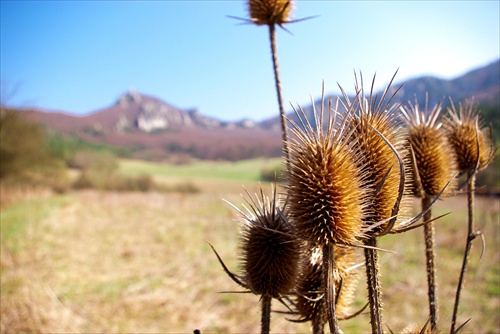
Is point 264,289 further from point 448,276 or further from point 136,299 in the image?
point 448,276

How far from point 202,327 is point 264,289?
650cm

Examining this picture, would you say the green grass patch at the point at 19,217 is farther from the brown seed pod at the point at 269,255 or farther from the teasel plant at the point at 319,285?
the teasel plant at the point at 319,285

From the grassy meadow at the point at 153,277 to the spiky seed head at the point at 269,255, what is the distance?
0.38m

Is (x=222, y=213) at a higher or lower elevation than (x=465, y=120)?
lower

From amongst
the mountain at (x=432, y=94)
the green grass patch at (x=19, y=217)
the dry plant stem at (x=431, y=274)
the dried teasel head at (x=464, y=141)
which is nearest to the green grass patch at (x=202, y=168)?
the green grass patch at (x=19, y=217)

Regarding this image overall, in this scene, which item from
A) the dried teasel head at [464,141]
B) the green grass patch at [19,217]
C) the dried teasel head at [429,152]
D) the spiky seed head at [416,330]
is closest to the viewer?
the spiky seed head at [416,330]

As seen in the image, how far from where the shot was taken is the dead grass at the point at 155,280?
6.49m

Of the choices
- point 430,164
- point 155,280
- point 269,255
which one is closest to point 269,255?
point 269,255

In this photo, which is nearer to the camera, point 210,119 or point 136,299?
point 136,299

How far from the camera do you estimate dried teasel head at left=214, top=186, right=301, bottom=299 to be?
53.2 inches

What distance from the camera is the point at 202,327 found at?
7074 mm

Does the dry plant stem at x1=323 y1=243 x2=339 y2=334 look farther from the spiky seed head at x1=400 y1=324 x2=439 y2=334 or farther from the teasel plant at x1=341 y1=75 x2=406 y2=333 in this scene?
the spiky seed head at x1=400 y1=324 x2=439 y2=334

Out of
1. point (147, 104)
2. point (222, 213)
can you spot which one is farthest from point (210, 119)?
point (222, 213)

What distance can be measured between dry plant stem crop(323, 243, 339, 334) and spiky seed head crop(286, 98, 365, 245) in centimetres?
4
